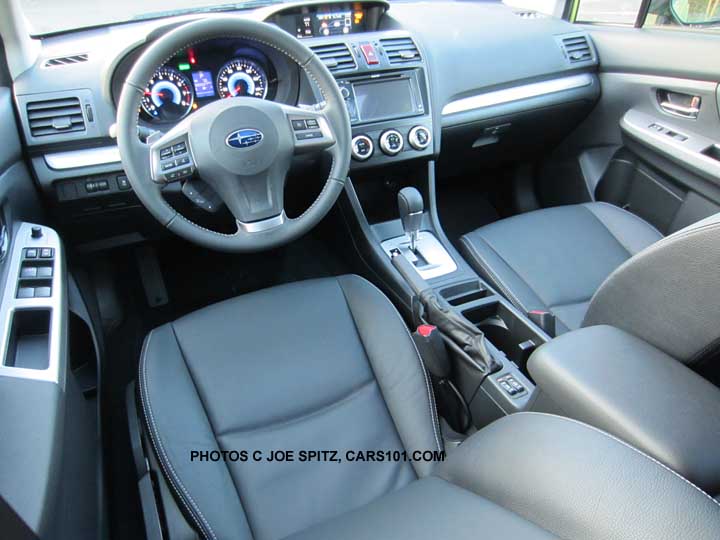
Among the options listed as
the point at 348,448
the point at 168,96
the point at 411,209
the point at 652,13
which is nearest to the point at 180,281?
the point at 168,96

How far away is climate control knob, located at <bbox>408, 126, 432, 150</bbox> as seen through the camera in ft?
5.80

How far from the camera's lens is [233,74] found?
1452 mm

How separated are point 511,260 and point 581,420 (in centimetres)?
96

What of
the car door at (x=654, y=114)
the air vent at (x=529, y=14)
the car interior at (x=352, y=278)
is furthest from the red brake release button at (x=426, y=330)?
the air vent at (x=529, y=14)

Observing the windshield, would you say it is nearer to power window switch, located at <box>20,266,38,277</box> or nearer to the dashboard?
the dashboard

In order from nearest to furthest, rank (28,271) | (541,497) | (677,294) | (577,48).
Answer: (541,497), (677,294), (28,271), (577,48)

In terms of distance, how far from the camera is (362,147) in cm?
171

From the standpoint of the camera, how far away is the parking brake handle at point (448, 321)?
1276 mm

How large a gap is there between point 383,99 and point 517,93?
60 centimetres

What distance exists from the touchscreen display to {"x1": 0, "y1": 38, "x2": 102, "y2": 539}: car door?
929 millimetres

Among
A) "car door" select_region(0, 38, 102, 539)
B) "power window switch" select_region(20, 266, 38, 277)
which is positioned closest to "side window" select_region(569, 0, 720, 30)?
"car door" select_region(0, 38, 102, 539)

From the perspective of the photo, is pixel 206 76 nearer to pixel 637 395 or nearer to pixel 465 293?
pixel 465 293

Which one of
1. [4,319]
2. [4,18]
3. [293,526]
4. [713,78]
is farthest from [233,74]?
[713,78]

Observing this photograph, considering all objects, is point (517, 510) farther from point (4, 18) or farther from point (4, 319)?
point (4, 18)
